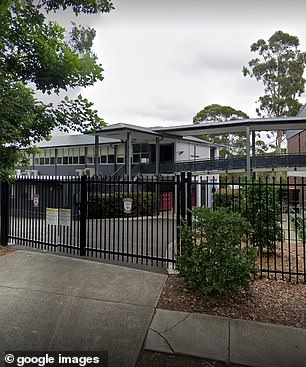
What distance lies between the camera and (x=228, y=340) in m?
3.40

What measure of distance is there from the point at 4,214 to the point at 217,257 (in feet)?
18.3

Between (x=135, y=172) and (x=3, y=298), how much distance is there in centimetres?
1924

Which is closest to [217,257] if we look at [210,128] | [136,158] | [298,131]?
[210,128]

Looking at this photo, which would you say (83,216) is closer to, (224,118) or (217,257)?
(217,257)

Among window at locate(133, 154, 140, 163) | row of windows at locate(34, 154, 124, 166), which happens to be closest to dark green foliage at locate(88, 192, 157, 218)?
window at locate(133, 154, 140, 163)

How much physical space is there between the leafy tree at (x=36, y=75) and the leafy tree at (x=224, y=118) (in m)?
30.5

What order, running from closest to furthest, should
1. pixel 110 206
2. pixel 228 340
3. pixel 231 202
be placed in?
pixel 228 340 → pixel 231 202 → pixel 110 206

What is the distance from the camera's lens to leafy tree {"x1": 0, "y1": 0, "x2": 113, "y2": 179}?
4.28 metres

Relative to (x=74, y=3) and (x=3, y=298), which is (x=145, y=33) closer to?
(x=74, y=3)

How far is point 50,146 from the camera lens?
96.4 feet

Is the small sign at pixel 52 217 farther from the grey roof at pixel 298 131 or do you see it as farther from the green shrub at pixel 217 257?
the grey roof at pixel 298 131

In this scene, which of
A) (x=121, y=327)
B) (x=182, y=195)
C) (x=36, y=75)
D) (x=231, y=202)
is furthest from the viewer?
(x=231, y=202)

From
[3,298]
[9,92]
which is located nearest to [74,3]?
[9,92]

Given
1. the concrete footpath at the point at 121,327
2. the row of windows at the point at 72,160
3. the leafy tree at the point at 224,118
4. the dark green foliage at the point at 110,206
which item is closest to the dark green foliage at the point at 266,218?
the dark green foliage at the point at 110,206
